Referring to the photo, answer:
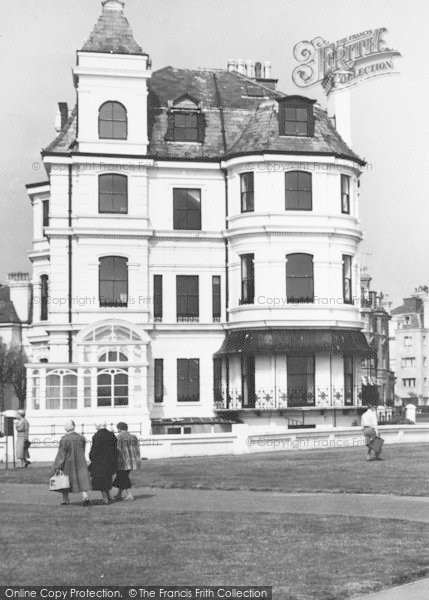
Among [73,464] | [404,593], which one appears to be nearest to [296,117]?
[73,464]

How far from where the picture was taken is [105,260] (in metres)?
46.2

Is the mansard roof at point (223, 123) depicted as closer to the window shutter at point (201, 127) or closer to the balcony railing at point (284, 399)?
the window shutter at point (201, 127)

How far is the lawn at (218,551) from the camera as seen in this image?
12375 millimetres

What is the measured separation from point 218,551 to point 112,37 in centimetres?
3574

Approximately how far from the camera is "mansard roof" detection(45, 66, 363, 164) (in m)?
46.8

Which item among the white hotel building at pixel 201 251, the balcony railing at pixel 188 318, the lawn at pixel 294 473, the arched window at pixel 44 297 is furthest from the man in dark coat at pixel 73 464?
the arched window at pixel 44 297

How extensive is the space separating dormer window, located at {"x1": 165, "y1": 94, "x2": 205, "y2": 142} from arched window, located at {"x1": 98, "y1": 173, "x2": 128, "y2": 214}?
10.6 feet

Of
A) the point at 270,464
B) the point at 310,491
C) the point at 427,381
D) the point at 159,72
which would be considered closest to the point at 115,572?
the point at 310,491

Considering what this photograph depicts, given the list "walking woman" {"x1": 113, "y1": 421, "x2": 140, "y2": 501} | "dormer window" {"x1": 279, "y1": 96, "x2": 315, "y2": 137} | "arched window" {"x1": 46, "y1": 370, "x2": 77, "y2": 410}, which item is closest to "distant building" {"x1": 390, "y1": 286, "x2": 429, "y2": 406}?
"dormer window" {"x1": 279, "y1": 96, "x2": 315, "y2": 137}

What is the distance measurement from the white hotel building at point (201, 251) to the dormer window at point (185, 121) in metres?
0.06

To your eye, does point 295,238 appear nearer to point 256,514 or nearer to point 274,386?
point 274,386

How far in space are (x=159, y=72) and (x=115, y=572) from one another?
4028cm

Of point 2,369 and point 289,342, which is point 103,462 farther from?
point 2,369

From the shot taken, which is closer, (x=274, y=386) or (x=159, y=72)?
(x=274, y=386)
